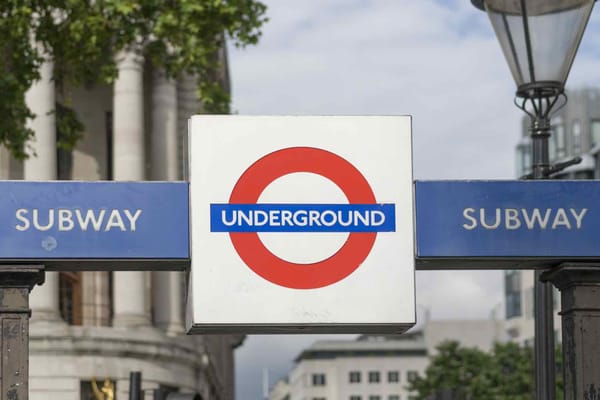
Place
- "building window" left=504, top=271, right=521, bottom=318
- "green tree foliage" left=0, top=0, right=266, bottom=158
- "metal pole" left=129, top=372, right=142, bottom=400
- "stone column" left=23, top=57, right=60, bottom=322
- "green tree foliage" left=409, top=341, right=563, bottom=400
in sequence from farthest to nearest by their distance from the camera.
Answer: "building window" left=504, top=271, right=521, bottom=318 → "green tree foliage" left=409, top=341, right=563, bottom=400 → "stone column" left=23, top=57, right=60, bottom=322 → "green tree foliage" left=0, top=0, right=266, bottom=158 → "metal pole" left=129, top=372, right=142, bottom=400

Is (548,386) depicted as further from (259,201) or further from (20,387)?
(20,387)

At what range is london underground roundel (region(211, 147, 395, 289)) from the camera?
11711 mm

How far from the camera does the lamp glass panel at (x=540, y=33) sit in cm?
1463

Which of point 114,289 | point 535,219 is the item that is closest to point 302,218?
point 535,219

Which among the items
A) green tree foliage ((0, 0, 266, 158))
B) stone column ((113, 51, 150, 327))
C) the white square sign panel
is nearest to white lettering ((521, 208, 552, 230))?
the white square sign panel

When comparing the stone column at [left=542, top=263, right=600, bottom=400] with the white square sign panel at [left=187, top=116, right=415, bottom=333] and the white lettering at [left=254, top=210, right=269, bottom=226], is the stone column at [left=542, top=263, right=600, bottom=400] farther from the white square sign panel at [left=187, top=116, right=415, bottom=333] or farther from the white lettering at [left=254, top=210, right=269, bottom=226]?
the white lettering at [left=254, top=210, right=269, bottom=226]

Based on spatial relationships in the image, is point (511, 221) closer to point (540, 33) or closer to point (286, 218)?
point (286, 218)

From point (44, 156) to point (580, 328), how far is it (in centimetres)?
4863

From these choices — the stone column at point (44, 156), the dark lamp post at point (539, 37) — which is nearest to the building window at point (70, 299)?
the stone column at point (44, 156)

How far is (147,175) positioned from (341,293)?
51740mm

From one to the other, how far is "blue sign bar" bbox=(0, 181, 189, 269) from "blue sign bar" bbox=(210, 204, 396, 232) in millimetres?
298

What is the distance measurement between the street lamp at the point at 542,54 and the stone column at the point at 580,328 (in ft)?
8.56

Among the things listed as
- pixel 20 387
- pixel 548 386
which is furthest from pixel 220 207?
pixel 548 386

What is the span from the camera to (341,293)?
11742 mm
